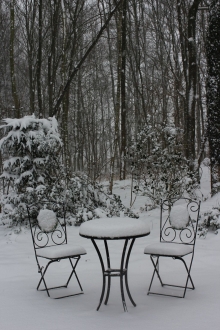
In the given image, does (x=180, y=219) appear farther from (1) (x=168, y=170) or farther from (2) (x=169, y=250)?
(1) (x=168, y=170)

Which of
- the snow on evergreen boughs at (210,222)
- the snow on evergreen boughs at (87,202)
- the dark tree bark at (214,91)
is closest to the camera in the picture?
the snow on evergreen boughs at (210,222)

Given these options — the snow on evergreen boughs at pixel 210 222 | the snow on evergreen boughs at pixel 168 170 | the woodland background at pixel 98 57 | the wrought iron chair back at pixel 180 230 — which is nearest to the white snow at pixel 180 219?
the wrought iron chair back at pixel 180 230

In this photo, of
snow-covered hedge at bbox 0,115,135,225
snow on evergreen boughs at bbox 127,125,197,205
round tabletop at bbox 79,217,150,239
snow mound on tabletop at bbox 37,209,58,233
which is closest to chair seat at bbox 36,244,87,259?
round tabletop at bbox 79,217,150,239

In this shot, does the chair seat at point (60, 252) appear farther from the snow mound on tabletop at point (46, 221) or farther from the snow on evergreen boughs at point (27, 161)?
the snow on evergreen boughs at point (27, 161)

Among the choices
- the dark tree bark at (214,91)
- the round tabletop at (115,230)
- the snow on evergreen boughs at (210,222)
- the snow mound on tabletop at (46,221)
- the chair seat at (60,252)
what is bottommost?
the snow on evergreen boughs at (210,222)

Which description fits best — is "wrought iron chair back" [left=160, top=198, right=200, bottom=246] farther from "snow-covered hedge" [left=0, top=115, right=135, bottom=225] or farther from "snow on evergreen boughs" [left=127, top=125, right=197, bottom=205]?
"snow-covered hedge" [left=0, top=115, right=135, bottom=225]

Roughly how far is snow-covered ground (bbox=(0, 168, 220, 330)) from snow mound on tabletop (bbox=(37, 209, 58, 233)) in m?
0.68

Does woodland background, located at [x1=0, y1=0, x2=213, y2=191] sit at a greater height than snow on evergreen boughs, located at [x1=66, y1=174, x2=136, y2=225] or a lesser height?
greater

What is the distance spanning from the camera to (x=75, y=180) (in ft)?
28.1

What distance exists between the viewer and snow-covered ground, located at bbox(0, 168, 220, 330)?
341 cm

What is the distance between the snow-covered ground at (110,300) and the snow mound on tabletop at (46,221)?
2.22 ft

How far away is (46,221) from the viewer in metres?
4.92

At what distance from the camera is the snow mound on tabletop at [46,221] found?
4902 millimetres

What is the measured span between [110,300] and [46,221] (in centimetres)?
139
